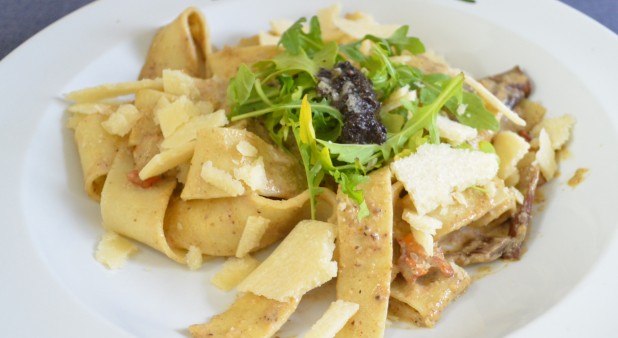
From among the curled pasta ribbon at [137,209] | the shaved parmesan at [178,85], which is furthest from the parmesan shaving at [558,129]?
the curled pasta ribbon at [137,209]

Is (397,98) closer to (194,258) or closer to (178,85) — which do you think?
(178,85)

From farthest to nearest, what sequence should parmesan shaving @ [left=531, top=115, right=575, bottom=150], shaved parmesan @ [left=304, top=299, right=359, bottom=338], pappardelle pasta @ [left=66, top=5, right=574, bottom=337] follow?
parmesan shaving @ [left=531, top=115, right=575, bottom=150]
pappardelle pasta @ [left=66, top=5, right=574, bottom=337]
shaved parmesan @ [left=304, top=299, right=359, bottom=338]

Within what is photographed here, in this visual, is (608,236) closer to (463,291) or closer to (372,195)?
(463,291)

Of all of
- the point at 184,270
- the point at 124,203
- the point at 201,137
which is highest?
the point at 201,137

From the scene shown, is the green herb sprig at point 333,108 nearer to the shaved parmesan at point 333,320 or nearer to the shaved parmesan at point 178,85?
the shaved parmesan at point 178,85

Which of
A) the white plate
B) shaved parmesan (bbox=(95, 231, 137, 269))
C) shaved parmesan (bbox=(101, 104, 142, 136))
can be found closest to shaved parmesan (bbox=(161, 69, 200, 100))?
shaved parmesan (bbox=(101, 104, 142, 136))

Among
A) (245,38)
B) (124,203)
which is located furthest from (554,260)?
(245,38)

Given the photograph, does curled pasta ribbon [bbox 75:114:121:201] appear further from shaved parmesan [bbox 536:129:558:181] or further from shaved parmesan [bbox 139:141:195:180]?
shaved parmesan [bbox 536:129:558:181]
